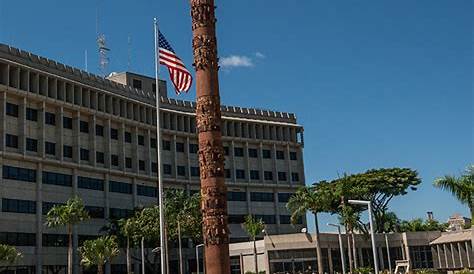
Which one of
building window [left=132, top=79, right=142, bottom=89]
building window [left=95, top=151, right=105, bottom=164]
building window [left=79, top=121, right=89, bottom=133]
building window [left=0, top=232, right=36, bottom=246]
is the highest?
building window [left=132, top=79, right=142, bottom=89]

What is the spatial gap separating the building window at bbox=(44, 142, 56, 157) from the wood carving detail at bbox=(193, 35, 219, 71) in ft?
157

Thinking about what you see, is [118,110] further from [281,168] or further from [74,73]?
[281,168]

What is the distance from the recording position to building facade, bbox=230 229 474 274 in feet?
284

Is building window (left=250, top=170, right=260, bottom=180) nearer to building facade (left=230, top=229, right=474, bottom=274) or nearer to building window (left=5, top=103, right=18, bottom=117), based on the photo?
building facade (left=230, top=229, right=474, bottom=274)

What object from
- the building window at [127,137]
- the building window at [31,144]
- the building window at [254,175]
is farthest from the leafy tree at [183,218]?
the building window at [254,175]

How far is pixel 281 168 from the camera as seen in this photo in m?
113

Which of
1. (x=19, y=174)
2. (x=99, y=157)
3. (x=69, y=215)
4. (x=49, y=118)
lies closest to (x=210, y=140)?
(x=69, y=215)

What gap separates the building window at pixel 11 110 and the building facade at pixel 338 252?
124 ft

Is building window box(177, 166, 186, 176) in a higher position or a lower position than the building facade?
higher

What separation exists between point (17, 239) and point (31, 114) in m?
16.1

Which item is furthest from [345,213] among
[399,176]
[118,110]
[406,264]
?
[118,110]

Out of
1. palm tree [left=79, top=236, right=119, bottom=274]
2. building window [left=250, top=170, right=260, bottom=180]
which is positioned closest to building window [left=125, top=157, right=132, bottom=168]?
palm tree [left=79, top=236, right=119, bottom=274]

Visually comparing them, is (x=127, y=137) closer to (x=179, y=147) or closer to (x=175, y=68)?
(x=179, y=147)

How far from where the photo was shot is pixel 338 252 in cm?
9038
